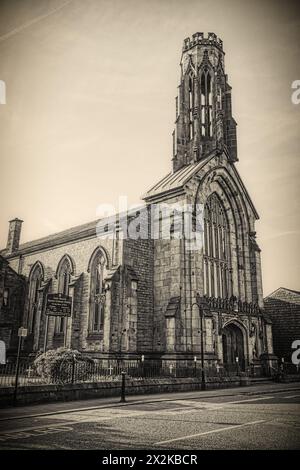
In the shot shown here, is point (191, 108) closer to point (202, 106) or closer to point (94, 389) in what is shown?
point (202, 106)

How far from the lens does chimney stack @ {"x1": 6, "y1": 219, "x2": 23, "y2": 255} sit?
40.4 m

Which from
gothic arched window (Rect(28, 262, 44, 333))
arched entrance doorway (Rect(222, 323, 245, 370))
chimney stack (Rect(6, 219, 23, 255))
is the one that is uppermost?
chimney stack (Rect(6, 219, 23, 255))

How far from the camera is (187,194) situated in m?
27.0

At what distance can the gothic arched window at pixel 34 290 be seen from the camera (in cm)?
3344

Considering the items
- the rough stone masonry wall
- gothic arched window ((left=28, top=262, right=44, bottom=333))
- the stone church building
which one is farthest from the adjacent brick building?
the rough stone masonry wall

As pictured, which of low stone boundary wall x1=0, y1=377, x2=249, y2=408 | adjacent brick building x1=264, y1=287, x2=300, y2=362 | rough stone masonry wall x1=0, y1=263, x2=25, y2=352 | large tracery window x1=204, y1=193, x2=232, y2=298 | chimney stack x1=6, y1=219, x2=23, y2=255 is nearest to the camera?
low stone boundary wall x1=0, y1=377, x2=249, y2=408

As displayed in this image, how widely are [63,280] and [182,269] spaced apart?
11.2m

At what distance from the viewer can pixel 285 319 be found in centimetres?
3528

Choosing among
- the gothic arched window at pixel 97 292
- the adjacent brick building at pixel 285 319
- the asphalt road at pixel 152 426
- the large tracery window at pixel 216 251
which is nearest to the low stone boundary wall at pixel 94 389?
the asphalt road at pixel 152 426

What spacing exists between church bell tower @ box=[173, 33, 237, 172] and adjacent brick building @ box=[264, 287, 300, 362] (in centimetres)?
1357

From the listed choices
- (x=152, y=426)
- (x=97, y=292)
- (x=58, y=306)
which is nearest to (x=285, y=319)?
(x=97, y=292)

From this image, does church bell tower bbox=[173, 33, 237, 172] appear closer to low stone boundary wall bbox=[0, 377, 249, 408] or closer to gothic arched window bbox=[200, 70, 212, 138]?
gothic arched window bbox=[200, 70, 212, 138]

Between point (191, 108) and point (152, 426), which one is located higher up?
point (191, 108)
